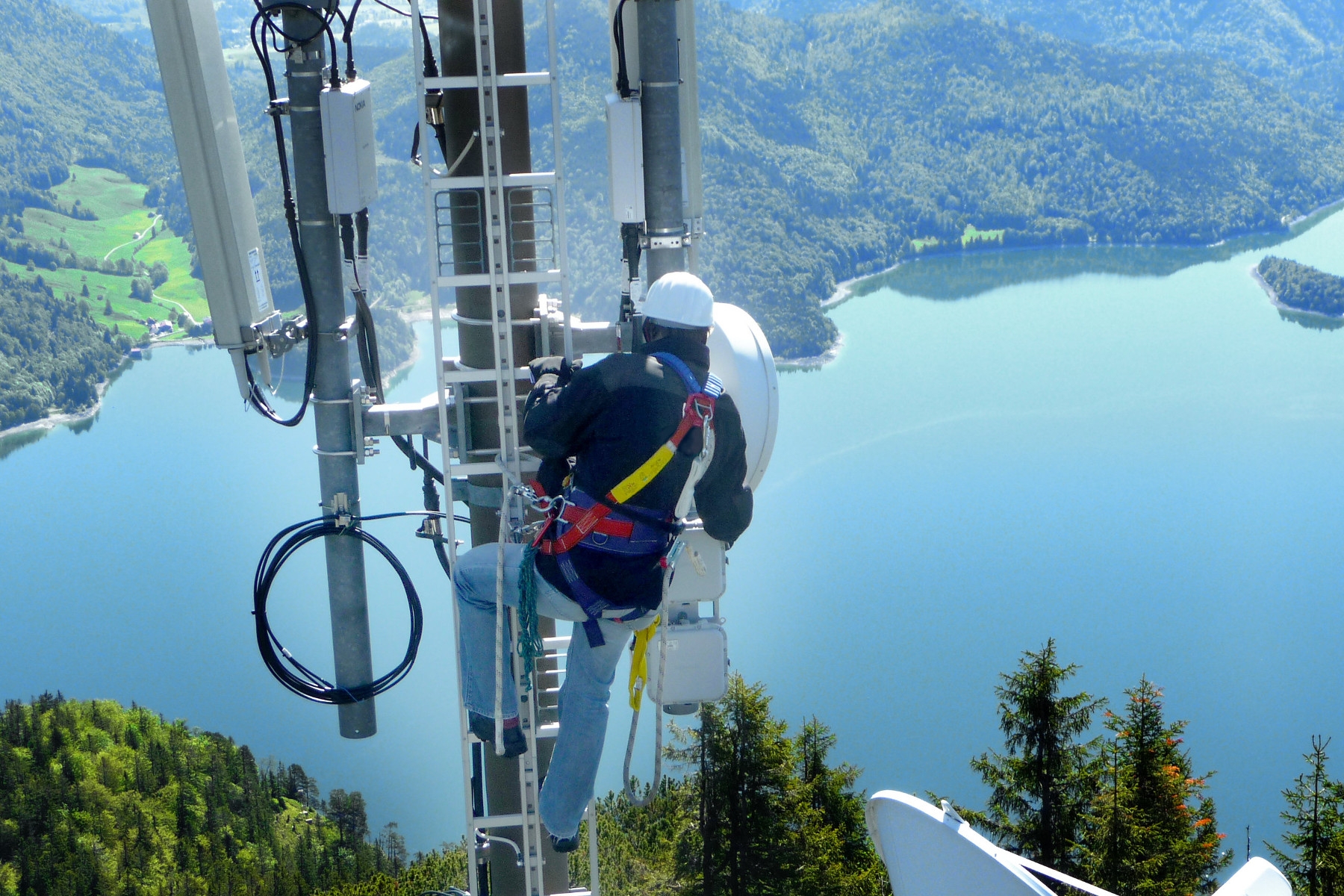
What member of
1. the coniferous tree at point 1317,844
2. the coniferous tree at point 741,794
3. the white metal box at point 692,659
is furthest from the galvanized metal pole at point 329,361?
the coniferous tree at point 741,794

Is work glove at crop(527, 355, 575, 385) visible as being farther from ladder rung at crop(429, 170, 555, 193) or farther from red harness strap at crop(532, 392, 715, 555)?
ladder rung at crop(429, 170, 555, 193)

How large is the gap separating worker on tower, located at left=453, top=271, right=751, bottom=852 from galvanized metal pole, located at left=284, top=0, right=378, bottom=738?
81cm

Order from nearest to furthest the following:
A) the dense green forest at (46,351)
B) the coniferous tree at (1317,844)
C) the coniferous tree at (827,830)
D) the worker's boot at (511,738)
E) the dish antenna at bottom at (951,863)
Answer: the dish antenna at bottom at (951,863) < the worker's boot at (511,738) < the coniferous tree at (1317,844) < the coniferous tree at (827,830) < the dense green forest at (46,351)

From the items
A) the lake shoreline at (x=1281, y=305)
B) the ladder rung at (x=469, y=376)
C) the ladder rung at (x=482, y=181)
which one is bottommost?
the lake shoreline at (x=1281, y=305)

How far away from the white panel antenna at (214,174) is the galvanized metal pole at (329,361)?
186 millimetres

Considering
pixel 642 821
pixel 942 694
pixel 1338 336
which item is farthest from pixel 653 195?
pixel 1338 336

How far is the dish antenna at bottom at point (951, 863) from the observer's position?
2.20 metres

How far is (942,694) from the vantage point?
34.7 m

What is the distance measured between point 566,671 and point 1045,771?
45.0ft

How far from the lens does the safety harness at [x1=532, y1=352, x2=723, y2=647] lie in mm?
3055

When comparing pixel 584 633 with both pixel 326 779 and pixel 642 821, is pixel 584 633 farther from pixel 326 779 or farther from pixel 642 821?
pixel 326 779

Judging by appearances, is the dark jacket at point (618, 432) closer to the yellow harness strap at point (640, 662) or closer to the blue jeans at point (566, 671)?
the blue jeans at point (566, 671)

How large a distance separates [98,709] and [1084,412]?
4072 cm

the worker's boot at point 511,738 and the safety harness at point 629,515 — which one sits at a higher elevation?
the safety harness at point 629,515
